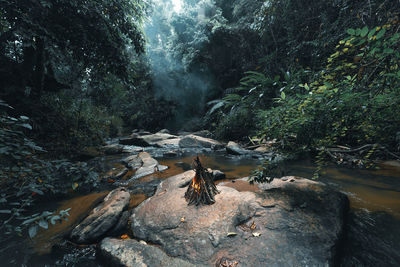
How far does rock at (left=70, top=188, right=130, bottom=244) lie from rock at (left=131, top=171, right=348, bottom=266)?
0.27m

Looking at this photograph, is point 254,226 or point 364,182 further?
point 364,182

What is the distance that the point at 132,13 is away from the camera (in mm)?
5066

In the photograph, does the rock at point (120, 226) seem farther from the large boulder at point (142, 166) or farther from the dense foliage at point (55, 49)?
the dense foliage at point (55, 49)

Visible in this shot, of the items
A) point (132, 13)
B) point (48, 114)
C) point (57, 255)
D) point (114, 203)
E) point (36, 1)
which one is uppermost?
point (132, 13)

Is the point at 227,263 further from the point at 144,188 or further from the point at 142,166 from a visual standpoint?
the point at 142,166

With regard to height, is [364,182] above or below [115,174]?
above

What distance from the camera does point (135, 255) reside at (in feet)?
5.53

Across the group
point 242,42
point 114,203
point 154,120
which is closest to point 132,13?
point 114,203

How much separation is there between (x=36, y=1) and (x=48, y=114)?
7.78ft

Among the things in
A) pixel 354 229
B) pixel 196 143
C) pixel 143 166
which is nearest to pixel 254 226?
pixel 354 229

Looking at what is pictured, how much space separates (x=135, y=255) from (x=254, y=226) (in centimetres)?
124

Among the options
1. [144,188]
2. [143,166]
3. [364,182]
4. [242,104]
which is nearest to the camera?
[242,104]

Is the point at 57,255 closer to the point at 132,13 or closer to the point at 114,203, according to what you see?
the point at 114,203

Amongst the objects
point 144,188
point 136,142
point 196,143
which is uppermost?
point 196,143
